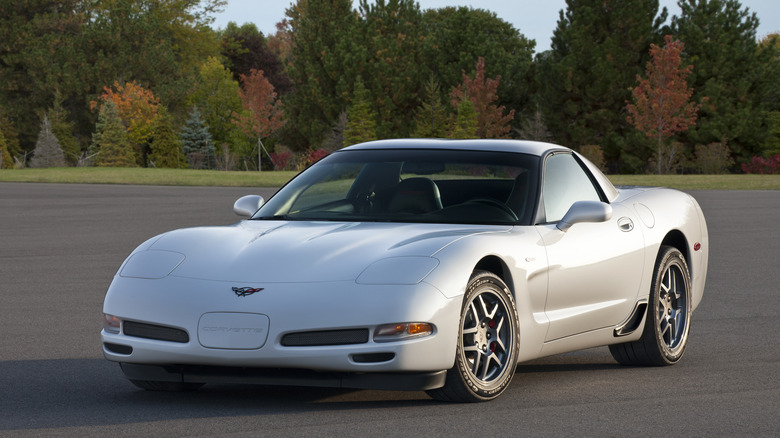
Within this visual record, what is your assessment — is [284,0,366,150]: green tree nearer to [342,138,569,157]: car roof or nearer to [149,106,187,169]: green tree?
[149,106,187,169]: green tree

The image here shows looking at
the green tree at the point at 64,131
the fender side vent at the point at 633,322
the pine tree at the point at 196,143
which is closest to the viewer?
the fender side vent at the point at 633,322

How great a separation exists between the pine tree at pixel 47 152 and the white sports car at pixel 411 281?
66.0 meters

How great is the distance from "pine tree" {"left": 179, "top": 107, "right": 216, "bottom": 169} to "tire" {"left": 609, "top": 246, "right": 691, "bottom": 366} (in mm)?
68688

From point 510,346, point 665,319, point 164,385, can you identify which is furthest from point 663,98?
point 164,385

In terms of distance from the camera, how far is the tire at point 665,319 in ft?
24.6

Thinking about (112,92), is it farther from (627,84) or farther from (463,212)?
(463,212)

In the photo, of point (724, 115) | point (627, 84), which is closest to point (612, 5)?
point (627, 84)

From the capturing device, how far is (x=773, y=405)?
5988 mm

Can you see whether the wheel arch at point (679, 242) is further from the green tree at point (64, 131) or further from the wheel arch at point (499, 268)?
the green tree at point (64, 131)

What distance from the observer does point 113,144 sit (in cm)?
6775

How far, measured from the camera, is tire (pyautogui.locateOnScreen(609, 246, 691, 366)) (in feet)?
24.6

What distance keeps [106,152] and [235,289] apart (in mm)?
64011

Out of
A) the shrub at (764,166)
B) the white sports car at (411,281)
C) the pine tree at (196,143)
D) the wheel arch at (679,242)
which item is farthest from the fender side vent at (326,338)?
the pine tree at (196,143)

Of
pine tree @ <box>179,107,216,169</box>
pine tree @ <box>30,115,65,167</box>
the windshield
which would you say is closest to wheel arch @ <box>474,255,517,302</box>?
the windshield
